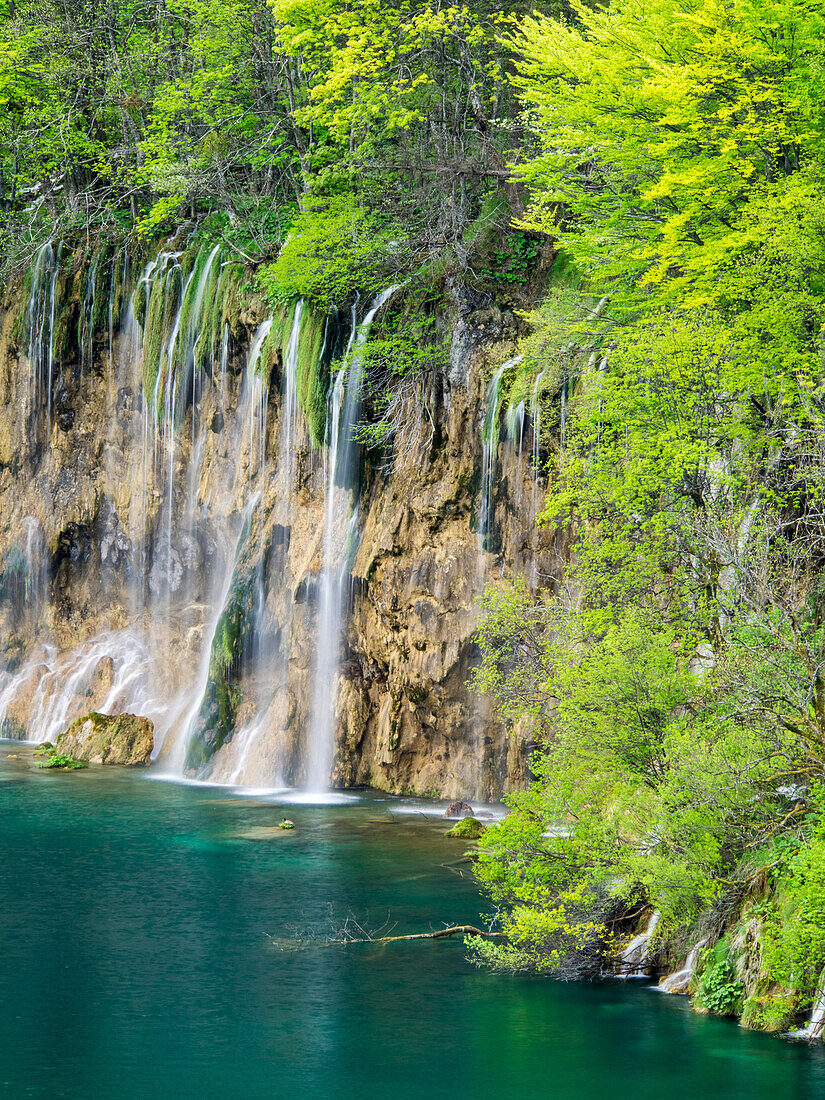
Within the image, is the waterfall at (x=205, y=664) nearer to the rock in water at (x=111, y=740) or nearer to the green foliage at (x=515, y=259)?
Result: the rock in water at (x=111, y=740)

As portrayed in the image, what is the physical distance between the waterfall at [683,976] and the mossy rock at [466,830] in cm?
822

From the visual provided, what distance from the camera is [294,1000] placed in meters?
15.4

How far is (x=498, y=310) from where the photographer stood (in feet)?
96.4

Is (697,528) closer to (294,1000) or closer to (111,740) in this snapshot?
(294,1000)

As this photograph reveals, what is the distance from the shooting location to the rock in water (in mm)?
32444

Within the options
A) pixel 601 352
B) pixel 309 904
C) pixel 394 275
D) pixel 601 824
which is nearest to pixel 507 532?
pixel 601 352

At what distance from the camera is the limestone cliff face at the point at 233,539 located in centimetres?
2867

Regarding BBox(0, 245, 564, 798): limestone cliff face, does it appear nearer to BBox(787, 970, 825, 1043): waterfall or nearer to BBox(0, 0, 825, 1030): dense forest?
BBox(0, 0, 825, 1030): dense forest

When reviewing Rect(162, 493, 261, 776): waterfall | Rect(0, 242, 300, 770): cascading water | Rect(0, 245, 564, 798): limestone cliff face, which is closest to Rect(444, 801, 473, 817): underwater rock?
Rect(0, 245, 564, 798): limestone cliff face

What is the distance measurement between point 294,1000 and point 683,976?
15.9 feet

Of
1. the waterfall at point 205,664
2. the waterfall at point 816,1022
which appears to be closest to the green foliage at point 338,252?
the waterfall at point 205,664

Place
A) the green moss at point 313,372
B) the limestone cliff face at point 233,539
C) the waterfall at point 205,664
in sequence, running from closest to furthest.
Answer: the limestone cliff face at point 233,539 < the green moss at point 313,372 < the waterfall at point 205,664

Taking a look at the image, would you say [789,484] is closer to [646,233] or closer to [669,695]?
[669,695]

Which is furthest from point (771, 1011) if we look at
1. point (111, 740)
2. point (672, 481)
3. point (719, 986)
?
point (111, 740)
